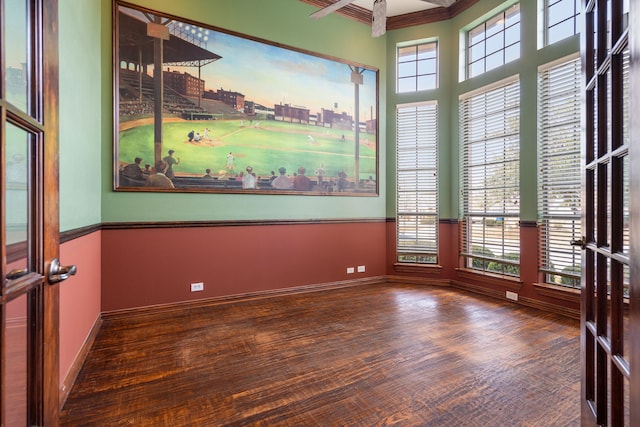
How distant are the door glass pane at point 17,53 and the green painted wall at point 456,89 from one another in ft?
14.5

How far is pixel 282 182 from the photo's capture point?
14.1 feet

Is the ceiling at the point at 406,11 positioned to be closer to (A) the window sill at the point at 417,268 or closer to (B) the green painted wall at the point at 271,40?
(B) the green painted wall at the point at 271,40

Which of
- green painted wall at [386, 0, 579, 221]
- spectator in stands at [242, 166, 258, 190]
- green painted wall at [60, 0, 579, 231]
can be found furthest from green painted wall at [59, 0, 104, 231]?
green painted wall at [386, 0, 579, 221]

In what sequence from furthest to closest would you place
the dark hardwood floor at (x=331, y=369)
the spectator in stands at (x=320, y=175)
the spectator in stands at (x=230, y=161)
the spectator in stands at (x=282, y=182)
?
the spectator in stands at (x=320, y=175) < the spectator in stands at (x=282, y=182) < the spectator in stands at (x=230, y=161) < the dark hardwood floor at (x=331, y=369)

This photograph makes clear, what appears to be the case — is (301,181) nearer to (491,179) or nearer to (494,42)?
(491,179)

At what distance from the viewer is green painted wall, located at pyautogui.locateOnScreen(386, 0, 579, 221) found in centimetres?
379

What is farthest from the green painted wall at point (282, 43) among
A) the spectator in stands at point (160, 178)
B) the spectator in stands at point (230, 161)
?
the spectator in stands at point (230, 161)

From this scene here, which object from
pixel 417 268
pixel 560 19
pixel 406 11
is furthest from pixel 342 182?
pixel 560 19

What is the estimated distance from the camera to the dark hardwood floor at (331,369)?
1820 millimetres

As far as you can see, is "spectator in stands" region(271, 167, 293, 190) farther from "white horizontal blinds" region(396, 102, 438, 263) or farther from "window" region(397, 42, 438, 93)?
"window" region(397, 42, 438, 93)

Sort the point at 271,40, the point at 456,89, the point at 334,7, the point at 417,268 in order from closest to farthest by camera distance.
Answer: the point at 334,7, the point at 271,40, the point at 456,89, the point at 417,268

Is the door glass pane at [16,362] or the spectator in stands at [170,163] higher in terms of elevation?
the spectator in stands at [170,163]

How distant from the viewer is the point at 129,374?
7.32 feet

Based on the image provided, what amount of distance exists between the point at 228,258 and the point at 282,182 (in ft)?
3.94
